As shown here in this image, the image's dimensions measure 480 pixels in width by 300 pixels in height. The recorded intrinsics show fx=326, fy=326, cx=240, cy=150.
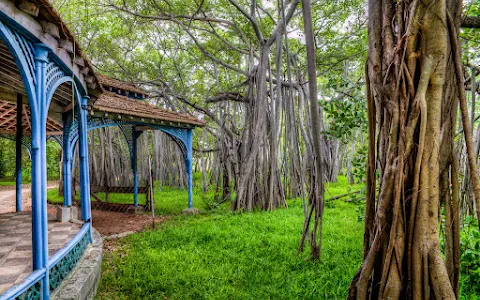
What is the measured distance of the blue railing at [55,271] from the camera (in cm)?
221

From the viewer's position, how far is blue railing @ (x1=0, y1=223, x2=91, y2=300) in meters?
2.21

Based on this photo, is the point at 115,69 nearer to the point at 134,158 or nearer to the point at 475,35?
the point at 134,158

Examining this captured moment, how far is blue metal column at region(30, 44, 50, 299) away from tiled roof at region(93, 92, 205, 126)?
425 cm

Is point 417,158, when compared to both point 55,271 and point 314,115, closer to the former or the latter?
point 314,115

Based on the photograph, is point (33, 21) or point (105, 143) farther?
point (105, 143)

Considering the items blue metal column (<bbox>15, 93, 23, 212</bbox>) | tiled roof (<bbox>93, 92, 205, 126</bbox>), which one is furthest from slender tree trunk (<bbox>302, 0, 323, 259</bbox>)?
tiled roof (<bbox>93, 92, 205, 126</bbox>)

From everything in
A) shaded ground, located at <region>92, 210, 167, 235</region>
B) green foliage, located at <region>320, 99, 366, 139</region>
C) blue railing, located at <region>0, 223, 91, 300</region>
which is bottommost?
shaded ground, located at <region>92, 210, 167, 235</region>

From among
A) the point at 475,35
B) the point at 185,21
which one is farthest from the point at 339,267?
the point at 185,21

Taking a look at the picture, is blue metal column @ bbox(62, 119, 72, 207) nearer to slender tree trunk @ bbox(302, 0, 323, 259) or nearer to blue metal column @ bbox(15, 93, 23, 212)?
blue metal column @ bbox(15, 93, 23, 212)

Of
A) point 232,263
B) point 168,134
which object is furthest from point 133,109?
point 232,263

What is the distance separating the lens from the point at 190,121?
9.34 m

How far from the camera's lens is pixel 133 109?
7.95 m

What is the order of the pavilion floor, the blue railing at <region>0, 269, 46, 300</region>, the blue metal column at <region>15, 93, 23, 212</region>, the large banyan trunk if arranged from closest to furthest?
the large banyan trunk < the blue railing at <region>0, 269, 46, 300</region> < the pavilion floor < the blue metal column at <region>15, 93, 23, 212</region>

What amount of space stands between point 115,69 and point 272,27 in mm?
7022
